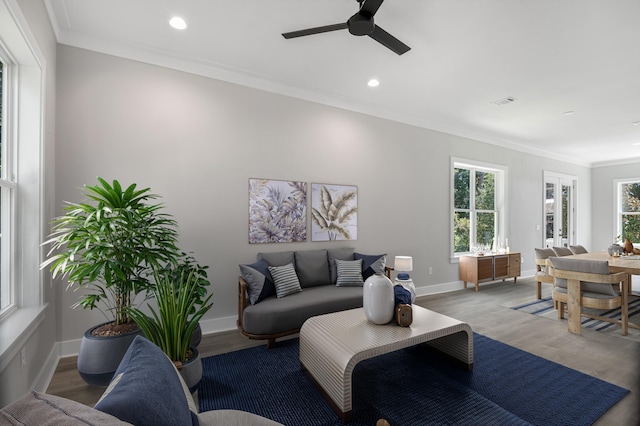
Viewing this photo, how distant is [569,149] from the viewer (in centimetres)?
702

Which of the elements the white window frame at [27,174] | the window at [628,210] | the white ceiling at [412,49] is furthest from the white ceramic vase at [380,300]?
the window at [628,210]

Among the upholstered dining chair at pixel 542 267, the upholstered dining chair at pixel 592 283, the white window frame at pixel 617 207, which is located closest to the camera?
the upholstered dining chair at pixel 592 283

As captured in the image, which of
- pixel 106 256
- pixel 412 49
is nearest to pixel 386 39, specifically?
pixel 412 49

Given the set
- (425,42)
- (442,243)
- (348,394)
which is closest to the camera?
(348,394)

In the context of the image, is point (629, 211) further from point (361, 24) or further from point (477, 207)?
point (361, 24)

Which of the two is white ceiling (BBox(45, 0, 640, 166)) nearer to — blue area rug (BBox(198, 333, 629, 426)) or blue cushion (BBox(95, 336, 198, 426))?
blue cushion (BBox(95, 336, 198, 426))

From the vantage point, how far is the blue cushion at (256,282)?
3.15m

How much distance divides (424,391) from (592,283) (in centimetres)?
281

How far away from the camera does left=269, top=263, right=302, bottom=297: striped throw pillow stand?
3322 mm

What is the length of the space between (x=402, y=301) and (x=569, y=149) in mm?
7163

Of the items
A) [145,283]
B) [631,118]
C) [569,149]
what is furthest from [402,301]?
[569,149]

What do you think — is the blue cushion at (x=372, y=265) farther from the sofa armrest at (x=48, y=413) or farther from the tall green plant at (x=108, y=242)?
the sofa armrest at (x=48, y=413)

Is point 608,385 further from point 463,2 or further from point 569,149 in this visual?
point 569,149

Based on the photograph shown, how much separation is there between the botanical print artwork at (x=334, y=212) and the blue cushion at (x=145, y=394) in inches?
121
